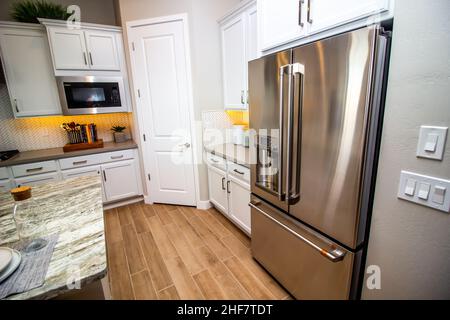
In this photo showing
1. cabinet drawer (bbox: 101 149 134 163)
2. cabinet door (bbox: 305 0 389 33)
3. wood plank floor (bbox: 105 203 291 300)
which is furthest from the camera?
cabinet drawer (bbox: 101 149 134 163)

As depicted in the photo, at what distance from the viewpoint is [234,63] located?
2.40 meters

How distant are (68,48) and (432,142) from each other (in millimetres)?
3475

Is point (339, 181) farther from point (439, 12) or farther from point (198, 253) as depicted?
point (198, 253)

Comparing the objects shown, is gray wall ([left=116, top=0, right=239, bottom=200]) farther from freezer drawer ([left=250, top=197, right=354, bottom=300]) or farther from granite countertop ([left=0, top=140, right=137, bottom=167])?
freezer drawer ([left=250, top=197, right=354, bottom=300])

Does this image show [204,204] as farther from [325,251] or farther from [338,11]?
[338,11]

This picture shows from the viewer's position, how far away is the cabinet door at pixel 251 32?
198cm

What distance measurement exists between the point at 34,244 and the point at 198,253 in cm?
146

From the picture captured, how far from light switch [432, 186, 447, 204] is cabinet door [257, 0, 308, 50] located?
100 centimetres

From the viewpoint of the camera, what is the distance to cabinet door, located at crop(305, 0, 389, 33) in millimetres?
929

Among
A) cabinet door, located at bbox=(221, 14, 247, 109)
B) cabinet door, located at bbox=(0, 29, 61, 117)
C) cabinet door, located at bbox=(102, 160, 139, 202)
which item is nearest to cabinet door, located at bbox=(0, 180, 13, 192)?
cabinet door, located at bbox=(0, 29, 61, 117)

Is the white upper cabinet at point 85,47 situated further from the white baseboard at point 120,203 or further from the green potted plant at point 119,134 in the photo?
the white baseboard at point 120,203

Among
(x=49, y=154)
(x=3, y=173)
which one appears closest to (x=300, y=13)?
(x=49, y=154)
